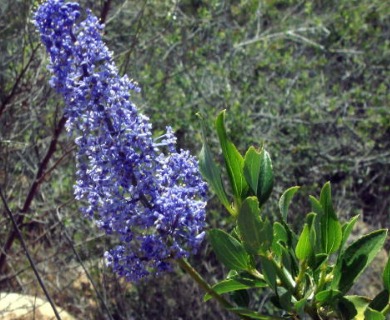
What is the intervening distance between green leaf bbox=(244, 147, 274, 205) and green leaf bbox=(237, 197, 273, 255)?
0.56 feet

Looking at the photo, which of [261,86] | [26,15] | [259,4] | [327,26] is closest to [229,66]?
[261,86]

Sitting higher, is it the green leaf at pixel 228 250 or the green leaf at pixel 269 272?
the green leaf at pixel 228 250

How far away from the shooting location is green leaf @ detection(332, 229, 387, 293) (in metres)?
1.76

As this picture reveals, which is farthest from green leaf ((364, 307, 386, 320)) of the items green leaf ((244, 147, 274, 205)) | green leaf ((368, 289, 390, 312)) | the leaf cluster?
green leaf ((244, 147, 274, 205))

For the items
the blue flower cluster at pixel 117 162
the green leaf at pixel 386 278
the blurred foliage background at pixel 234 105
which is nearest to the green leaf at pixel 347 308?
the green leaf at pixel 386 278

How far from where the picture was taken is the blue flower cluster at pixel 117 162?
5.65ft

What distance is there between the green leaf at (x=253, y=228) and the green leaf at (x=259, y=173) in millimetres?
170

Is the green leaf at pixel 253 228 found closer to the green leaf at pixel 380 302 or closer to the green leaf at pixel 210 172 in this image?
the green leaf at pixel 210 172

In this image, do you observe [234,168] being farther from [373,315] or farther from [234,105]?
[234,105]

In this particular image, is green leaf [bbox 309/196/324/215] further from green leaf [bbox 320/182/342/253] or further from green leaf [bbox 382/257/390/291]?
green leaf [bbox 382/257/390/291]

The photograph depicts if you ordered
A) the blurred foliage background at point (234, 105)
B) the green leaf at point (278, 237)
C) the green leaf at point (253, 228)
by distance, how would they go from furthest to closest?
the blurred foliage background at point (234, 105)
the green leaf at point (278, 237)
the green leaf at point (253, 228)

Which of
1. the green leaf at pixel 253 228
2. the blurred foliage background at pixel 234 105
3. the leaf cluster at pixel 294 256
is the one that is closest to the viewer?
the green leaf at pixel 253 228

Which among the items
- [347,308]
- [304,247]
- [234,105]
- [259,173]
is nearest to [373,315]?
[347,308]

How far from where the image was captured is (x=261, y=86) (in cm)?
807
